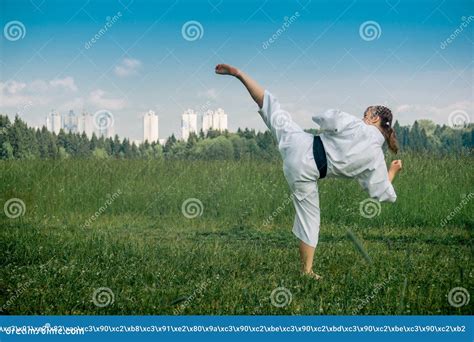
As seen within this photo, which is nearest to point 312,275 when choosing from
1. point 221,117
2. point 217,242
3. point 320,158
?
point 320,158

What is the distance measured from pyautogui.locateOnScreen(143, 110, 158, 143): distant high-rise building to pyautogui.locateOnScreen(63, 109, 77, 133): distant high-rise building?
2.53ft

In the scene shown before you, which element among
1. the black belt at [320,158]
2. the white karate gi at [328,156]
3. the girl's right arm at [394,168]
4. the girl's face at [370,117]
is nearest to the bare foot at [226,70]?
the white karate gi at [328,156]

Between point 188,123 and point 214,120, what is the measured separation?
0.97 ft

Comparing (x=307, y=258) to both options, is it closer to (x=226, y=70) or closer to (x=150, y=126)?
(x=226, y=70)

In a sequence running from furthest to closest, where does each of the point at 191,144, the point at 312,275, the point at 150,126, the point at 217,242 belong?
the point at 191,144 < the point at 150,126 < the point at 217,242 < the point at 312,275

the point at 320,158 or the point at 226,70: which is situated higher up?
the point at 226,70

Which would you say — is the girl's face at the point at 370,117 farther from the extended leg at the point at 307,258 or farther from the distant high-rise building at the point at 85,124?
the distant high-rise building at the point at 85,124

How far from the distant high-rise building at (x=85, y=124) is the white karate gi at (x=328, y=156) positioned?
2424 millimetres

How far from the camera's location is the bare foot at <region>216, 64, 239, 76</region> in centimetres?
522

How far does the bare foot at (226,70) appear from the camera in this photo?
5223mm

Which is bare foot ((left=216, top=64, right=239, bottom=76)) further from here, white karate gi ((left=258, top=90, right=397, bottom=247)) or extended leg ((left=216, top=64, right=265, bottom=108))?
white karate gi ((left=258, top=90, right=397, bottom=247))

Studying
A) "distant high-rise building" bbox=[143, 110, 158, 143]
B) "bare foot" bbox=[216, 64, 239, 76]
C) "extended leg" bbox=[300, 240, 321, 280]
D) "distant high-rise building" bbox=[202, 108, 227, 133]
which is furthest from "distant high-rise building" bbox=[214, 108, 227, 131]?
"extended leg" bbox=[300, 240, 321, 280]

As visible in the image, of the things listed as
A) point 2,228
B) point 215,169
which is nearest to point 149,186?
point 215,169

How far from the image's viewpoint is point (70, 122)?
7207 millimetres
